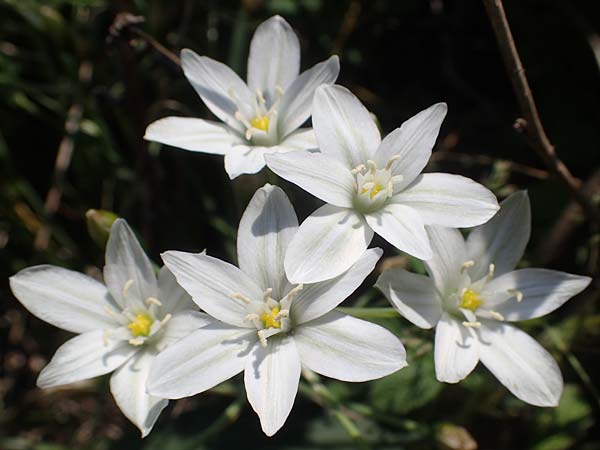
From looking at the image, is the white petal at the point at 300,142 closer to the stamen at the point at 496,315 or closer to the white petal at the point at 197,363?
the white petal at the point at 197,363

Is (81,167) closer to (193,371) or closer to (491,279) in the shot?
(193,371)

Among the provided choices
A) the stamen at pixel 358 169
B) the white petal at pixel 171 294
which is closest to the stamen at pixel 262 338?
the white petal at pixel 171 294

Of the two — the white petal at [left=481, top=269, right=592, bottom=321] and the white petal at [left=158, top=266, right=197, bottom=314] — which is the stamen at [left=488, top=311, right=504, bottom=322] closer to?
the white petal at [left=481, top=269, right=592, bottom=321]

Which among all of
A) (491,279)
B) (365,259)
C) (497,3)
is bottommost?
(491,279)

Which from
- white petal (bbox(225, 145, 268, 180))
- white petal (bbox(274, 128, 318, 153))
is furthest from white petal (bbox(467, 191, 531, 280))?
white petal (bbox(225, 145, 268, 180))

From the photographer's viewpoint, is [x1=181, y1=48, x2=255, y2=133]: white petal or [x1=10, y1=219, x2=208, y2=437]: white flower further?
[x1=181, y1=48, x2=255, y2=133]: white petal

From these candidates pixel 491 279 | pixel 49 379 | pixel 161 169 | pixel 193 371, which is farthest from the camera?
pixel 161 169

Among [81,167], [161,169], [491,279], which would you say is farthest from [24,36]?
[491,279]

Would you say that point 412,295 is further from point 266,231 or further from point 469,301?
point 266,231
